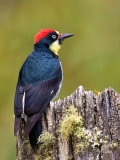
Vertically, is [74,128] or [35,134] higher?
[35,134]

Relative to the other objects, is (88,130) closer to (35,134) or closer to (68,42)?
(35,134)

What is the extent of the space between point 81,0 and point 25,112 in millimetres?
3894

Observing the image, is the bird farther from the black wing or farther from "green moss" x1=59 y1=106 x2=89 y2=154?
"green moss" x1=59 y1=106 x2=89 y2=154

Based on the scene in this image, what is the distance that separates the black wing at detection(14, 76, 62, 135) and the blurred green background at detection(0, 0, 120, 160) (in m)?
1.45

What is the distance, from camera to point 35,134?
199 inches

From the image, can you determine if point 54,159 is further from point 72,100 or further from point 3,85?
point 3,85

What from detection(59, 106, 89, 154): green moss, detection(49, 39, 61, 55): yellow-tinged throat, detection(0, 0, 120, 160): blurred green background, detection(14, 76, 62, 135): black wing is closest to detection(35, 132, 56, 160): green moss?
detection(59, 106, 89, 154): green moss

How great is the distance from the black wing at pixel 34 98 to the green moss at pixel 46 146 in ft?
1.00

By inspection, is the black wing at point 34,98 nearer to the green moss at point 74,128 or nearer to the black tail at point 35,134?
the black tail at point 35,134

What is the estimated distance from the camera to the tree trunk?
4516 mm

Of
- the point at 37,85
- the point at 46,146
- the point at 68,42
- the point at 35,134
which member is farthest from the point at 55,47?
the point at 46,146

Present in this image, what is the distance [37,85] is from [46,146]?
1.29m

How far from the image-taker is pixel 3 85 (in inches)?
316

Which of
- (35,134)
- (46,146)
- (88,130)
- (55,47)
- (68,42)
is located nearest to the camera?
(88,130)
